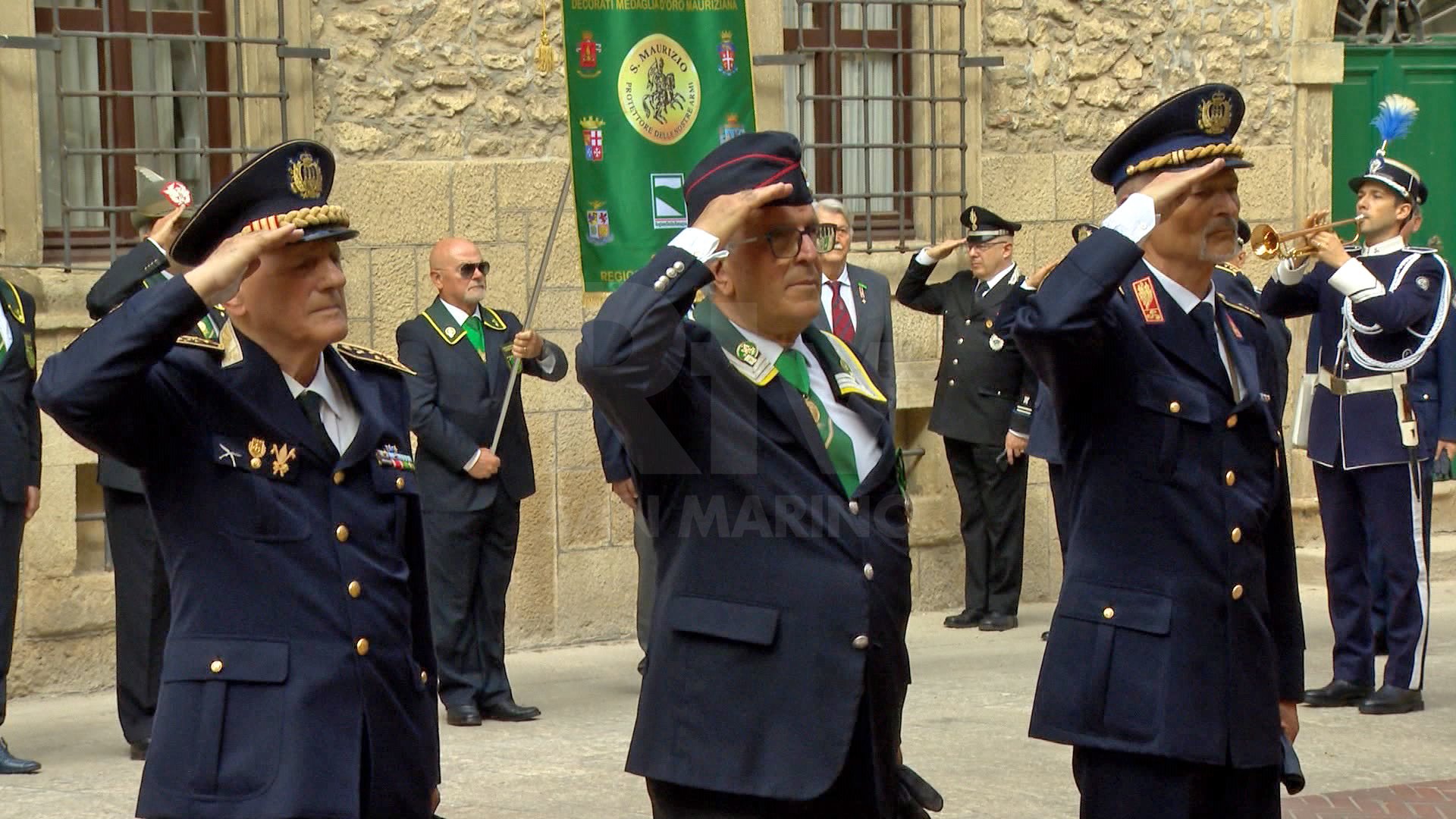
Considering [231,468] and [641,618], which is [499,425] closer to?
[641,618]

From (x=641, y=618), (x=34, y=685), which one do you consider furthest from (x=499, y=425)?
(x=34, y=685)

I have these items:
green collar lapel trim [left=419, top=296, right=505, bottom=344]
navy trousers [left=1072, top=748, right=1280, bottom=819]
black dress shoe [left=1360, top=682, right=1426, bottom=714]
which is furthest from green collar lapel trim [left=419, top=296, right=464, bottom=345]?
navy trousers [left=1072, top=748, right=1280, bottom=819]

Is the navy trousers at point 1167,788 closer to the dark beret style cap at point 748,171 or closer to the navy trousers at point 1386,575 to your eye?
the dark beret style cap at point 748,171

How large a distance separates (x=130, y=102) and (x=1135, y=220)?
611 cm

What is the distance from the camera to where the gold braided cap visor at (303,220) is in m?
3.72

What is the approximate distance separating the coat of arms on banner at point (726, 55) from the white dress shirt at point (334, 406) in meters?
4.48

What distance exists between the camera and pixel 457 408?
847 centimetres

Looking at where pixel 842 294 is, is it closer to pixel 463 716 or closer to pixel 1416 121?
pixel 463 716

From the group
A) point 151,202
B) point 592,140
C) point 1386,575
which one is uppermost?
point 592,140

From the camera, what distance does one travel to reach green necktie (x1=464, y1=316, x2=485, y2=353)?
8.58m

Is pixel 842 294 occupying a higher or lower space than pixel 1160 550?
higher

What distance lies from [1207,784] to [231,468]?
80.8 inches

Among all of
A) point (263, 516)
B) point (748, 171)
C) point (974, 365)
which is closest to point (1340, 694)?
point (974, 365)

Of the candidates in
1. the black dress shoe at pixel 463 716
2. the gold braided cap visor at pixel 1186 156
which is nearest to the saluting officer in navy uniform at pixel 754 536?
the gold braided cap visor at pixel 1186 156
